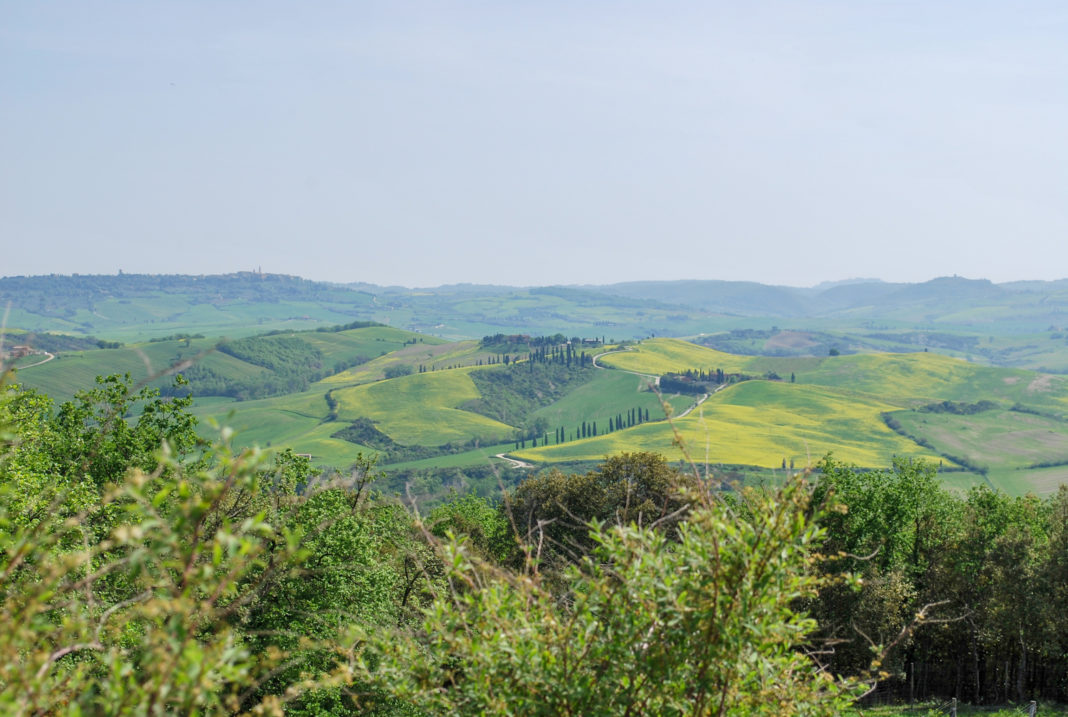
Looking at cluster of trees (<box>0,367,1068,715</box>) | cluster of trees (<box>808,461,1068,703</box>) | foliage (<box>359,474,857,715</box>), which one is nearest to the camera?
cluster of trees (<box>0,367,1068,715</box>)

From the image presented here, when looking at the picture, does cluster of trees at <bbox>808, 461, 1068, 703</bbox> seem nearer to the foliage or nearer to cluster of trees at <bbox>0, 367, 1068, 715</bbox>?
cluster of trees at <bbox>0, 367, 1068, 715</bbox>

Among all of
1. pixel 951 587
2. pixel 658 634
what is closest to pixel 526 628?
pixel 658 634

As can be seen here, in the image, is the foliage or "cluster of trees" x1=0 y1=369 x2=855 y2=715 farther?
the foliage

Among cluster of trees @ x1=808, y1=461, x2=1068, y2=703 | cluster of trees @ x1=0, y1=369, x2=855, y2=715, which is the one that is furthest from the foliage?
cluster of trees @ x1=808, y1=461, x2=1068, y2=703

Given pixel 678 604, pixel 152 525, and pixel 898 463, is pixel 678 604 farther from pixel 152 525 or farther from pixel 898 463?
pixel 898 463

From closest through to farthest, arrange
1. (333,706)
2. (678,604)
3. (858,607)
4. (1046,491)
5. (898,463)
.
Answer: (678,604), (333,706), (858,607), (898,463), (1046,491)

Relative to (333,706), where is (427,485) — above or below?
below

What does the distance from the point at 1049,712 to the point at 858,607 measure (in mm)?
8985

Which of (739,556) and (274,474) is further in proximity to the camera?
(274,474)

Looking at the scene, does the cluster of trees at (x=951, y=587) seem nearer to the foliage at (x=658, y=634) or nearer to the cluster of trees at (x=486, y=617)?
the cluster of trees at (x=486, y=617)

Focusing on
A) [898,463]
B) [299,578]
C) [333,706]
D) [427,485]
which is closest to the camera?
[333,706]

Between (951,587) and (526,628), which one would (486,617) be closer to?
(526,628)

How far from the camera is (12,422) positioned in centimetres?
2653

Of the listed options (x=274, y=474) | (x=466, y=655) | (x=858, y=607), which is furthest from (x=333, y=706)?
(x=858, y=607)
